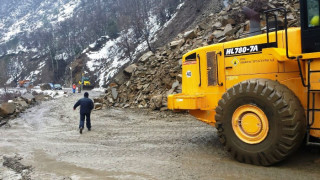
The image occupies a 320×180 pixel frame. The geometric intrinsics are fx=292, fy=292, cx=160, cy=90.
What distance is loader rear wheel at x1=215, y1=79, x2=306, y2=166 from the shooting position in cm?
446

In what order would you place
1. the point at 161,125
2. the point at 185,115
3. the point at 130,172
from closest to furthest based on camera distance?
the point at 130,172
the point at 161,125
the point at 185,115

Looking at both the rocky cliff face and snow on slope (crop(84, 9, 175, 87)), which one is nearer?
snow on slope (crop(84, 9, 175, 87))

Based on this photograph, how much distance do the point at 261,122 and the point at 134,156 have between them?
2.72 m

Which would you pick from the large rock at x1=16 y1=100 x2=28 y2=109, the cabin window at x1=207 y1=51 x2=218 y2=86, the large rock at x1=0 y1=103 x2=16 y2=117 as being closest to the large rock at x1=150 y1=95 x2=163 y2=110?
the cabin window at x1=207 y1=51 x2=218 y2=86

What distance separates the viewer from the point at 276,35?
16.7ft

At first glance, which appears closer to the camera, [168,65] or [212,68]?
[212,68]

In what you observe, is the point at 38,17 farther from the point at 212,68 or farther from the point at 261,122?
the point at 261,122

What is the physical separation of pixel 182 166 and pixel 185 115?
269 inches

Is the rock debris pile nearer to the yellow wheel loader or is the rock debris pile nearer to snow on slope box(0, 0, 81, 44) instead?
the yellow wheel loader

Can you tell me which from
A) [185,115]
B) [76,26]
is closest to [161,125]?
[185,115]

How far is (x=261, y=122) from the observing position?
15.8 feet

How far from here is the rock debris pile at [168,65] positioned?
556 inches

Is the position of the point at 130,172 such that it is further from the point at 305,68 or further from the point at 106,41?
the point at 106,41

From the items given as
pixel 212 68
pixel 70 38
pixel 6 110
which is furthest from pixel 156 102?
pixel 70 38
